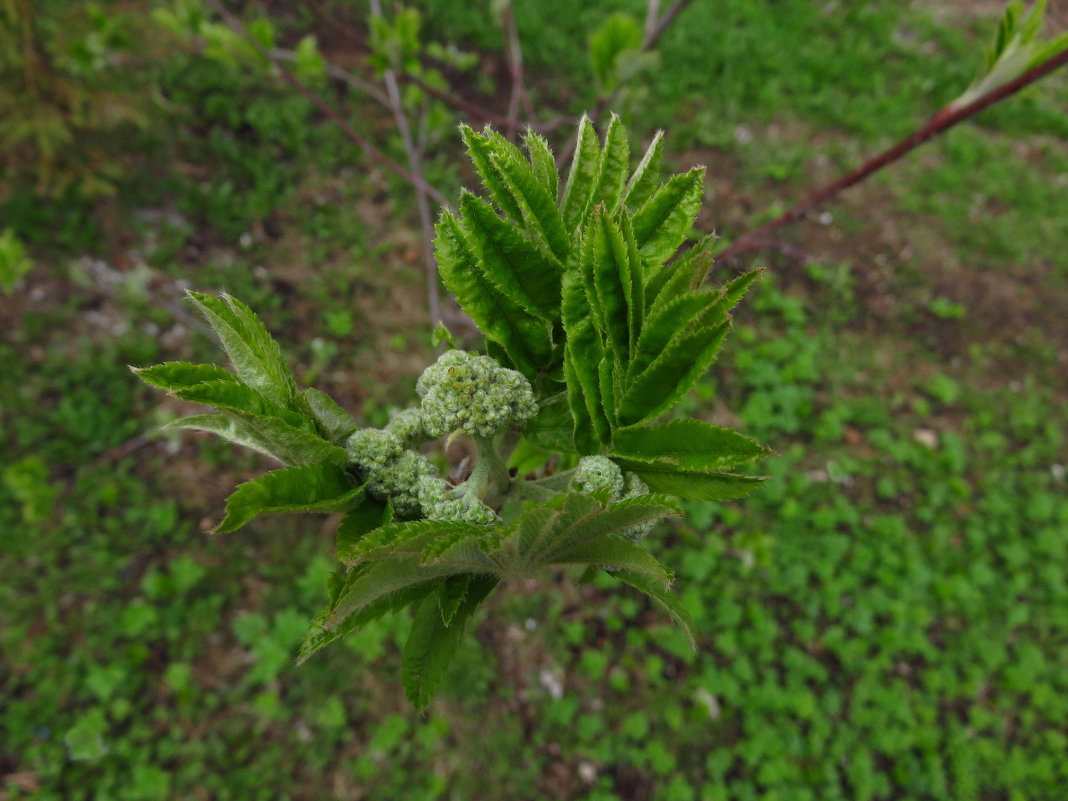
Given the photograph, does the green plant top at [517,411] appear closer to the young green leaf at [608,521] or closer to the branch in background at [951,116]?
the young green leaf at [608,521]

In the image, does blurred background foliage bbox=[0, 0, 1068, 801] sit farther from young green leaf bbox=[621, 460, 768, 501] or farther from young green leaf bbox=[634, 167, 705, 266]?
young green leaf bbox=[621, 460, 768, 501]

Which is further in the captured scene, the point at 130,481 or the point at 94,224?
the point at 94,224

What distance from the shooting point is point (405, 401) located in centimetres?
484

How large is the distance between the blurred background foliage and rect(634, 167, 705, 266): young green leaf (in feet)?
6.61

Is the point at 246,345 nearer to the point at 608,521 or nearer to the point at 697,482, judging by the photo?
the point at 608,521

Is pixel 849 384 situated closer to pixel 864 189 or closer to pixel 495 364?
pixel 864 189

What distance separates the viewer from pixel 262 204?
5.36 metres

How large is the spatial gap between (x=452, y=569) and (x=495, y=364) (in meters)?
0.32

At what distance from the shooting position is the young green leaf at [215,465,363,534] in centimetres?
72

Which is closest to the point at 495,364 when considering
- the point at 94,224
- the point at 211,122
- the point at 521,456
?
the point at 521,456

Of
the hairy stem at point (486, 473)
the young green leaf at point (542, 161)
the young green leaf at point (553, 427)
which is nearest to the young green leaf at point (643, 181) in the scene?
the young green leaf at point (542, 161)

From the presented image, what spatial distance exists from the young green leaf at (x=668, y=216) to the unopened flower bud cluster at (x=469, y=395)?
0.31 metres

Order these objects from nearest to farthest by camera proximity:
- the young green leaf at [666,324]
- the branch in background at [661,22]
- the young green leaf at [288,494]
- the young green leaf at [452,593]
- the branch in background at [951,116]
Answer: the young green leaf at [288,494], the young green leaf at [666,324], the young green leaf at [452,593], the branch in background at [951,116], the branch in background at [661,22]

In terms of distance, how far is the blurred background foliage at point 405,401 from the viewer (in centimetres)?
392
